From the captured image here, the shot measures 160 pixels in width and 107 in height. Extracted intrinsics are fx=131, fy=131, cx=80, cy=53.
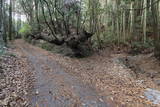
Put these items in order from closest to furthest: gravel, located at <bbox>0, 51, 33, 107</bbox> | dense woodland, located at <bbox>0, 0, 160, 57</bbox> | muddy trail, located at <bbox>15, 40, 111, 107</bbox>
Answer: gravel, located at <bbox>0, 51, 33, 107</bbox>
muddy trail, located at <bbox>15, 40, 111, 107</bbox>
dense woodland, located at <bbox>0, 0, 160, 57</bbox>

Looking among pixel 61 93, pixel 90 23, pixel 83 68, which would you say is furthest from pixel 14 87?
pixel 90 23

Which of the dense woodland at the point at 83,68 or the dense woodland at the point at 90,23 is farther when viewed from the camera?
the dense woodland at the point at 90,23

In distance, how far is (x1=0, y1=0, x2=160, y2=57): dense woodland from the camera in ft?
31.3

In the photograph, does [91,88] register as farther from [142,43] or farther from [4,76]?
[142,43]

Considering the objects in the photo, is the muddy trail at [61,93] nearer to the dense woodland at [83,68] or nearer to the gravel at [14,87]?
the dense woodland at [83,68]

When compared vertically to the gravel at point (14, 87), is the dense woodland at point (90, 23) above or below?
above

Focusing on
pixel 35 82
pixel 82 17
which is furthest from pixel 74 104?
pixel 82 17

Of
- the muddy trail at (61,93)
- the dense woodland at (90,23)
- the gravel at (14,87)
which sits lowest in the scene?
the muddy trail at (61,93)

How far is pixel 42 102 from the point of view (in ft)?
11.0

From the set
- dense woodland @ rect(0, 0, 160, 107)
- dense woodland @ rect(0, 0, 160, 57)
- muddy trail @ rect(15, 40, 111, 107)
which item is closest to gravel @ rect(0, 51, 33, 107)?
dense woodland @ rect(0, 0, 160, 107)

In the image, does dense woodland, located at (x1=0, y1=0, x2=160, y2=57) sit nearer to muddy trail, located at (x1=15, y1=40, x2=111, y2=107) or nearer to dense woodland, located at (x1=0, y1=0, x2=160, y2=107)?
dense woodland, located at (x1=0, y1=0, x2=160, y2=107)

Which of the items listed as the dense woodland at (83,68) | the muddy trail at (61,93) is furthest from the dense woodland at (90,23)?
the muddy trail at (61,93)

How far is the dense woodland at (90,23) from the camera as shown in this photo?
9539 mm

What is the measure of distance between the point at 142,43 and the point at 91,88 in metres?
9.78
